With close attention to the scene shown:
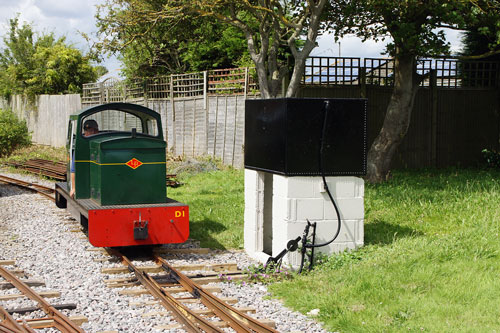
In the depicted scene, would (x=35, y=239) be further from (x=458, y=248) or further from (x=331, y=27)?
(x=331, y=27)

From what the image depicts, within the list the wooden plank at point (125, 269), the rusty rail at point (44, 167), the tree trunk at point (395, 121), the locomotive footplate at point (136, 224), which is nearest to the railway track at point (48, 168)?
the rusty rail at point (44, 167)

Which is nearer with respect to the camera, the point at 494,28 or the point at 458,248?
the point at 458,248

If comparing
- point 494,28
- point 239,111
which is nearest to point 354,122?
point 494,28

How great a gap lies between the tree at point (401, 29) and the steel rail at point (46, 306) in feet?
27.9

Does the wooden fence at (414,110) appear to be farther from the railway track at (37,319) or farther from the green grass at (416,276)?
the railway track at (37,319)

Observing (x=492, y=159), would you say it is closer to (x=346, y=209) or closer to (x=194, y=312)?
(x=346, y=209)

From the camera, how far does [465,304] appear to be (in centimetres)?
615

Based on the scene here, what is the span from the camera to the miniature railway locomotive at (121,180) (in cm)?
870

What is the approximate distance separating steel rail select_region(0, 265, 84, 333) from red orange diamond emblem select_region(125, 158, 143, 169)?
232cm

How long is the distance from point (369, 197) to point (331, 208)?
12.8ft

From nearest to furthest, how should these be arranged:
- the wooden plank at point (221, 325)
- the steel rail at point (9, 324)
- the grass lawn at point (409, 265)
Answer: the steel rail at point (9, 324) < the wooden plank at point (221, 325) < the grass lawn at point (409, 265)

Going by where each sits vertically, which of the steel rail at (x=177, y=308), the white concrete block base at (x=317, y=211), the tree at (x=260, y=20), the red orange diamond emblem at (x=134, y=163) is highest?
the tree at (x=260, y=20)

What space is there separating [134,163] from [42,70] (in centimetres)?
2514

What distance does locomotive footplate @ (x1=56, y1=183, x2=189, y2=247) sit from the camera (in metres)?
8.56
